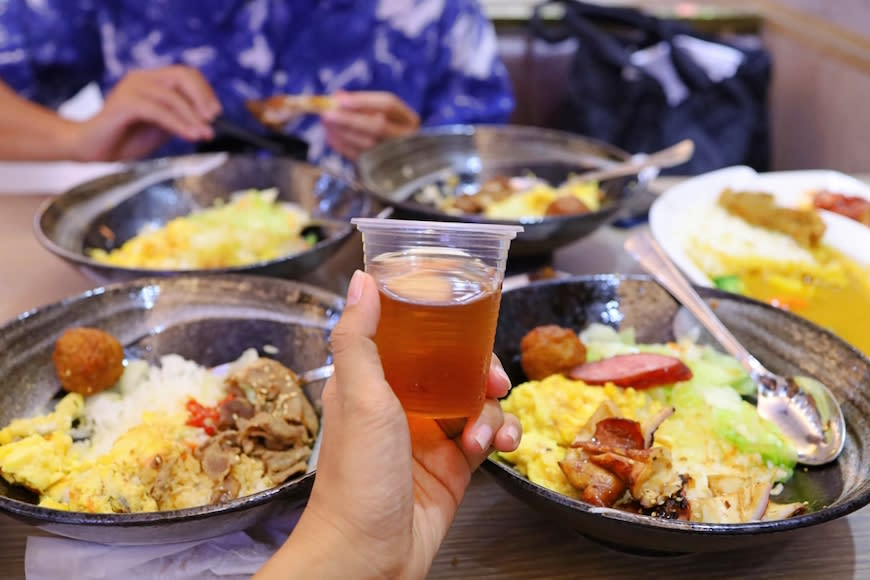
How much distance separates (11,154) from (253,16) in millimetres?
1091

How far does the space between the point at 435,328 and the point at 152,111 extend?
6.60ft

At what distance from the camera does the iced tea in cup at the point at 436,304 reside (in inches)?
37.4

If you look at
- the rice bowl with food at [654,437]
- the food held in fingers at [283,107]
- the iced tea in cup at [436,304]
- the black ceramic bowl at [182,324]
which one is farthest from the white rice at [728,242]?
the food held in fingers at [283,107]

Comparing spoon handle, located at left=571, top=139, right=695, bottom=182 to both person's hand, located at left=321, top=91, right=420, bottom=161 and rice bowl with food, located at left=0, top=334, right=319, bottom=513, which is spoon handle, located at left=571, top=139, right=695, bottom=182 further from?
rice bowl with food, located at left=0, top=334, right=319, bottom=513

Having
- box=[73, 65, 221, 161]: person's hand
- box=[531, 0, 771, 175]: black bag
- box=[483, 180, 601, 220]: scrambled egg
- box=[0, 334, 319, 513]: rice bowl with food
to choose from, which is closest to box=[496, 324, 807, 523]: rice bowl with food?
box=[0, 334, 319, 513]: rice bowl with food

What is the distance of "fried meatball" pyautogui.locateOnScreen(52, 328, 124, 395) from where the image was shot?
1.41m

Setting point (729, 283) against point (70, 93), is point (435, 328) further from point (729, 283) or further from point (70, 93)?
point (70, 93)

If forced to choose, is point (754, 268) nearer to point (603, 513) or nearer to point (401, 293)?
point (603, 513)

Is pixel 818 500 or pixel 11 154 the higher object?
pixel 818 500

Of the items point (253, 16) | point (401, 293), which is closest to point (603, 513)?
point (401, 293)

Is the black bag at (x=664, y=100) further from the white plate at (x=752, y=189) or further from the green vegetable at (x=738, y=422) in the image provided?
the green vegetable at (x=738, y=422)

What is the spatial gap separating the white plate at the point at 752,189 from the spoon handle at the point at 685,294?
0.39 feet

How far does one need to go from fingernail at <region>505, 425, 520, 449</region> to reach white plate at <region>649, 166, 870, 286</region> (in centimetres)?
84

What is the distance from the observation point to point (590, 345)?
1564 millimetres
